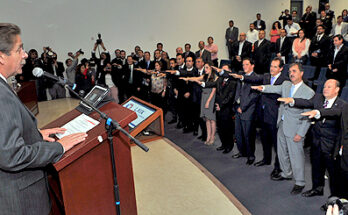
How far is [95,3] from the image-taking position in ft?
30.1

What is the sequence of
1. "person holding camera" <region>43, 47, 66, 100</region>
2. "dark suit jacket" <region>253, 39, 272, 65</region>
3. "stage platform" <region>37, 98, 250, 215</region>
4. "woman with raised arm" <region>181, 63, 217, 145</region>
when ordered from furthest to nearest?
"person holding camera" <region>43, 47, 66, 100</region> < "dark suit jacket" <region>253, 39, 272, 65</region> < "woman with raised arm" <region>181, 63, 217, 145</region> < "stage platform" <region>37, 98, 250, 215</region>

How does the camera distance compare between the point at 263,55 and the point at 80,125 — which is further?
the point at 263,55

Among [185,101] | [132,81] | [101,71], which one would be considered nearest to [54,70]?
[101,71]

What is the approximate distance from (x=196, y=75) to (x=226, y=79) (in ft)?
2.96

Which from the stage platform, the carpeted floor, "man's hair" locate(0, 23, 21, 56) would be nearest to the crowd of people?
the carpeted floor

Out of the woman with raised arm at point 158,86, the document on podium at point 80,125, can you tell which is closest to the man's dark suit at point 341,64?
the woman with raised arm at point 158,86

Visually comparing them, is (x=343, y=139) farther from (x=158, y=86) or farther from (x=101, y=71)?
(x=101, y=71)

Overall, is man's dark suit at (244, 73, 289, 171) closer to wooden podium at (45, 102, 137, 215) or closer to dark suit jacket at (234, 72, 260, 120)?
dark suit jacket at (234, 72, 260, 120)

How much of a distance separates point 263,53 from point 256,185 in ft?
15.2

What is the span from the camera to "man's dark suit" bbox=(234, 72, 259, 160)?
12.9 ft

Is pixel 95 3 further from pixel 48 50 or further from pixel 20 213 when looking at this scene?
pixel 20 213

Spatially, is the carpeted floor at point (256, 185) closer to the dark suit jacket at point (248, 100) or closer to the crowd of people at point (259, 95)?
the crowd of people at point (259, 95)

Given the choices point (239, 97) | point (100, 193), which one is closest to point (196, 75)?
point (239, 97)

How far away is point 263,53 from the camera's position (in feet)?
23.8
